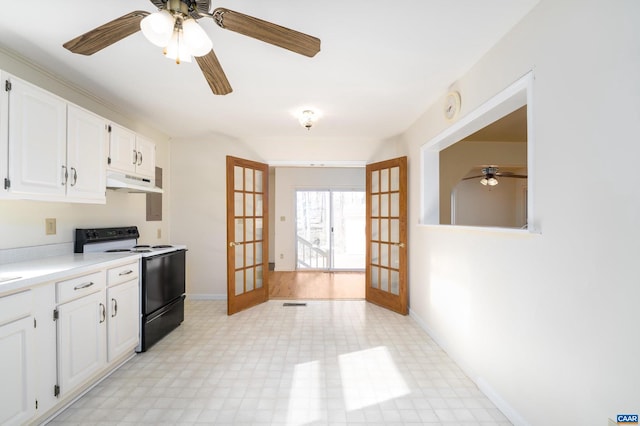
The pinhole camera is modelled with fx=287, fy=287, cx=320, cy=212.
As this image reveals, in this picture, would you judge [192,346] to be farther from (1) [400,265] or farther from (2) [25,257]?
(1) [400,265]

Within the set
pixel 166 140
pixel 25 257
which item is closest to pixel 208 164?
pixel 166 140

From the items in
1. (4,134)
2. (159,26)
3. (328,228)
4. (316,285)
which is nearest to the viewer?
(159,26)

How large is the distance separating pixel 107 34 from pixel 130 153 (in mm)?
1566

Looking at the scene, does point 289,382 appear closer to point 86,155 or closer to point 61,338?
point 61,338

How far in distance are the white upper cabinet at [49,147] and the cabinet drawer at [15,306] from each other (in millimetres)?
649

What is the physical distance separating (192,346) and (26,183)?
1.84 m

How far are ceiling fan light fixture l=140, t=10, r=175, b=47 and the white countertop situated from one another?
1397 millimetres

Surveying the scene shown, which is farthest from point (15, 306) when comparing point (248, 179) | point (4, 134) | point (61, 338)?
point (248, 179)

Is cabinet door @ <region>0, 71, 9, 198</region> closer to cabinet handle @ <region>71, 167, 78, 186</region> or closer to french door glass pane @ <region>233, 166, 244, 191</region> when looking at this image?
cabinet handle @ <region>71, 167, 78, 186</region>

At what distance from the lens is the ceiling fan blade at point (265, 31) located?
4.36 feet

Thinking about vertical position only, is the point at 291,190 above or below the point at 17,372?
above

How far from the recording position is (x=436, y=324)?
290 cm

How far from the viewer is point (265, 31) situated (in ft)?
4.63

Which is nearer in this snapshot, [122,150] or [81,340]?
[81,340]
